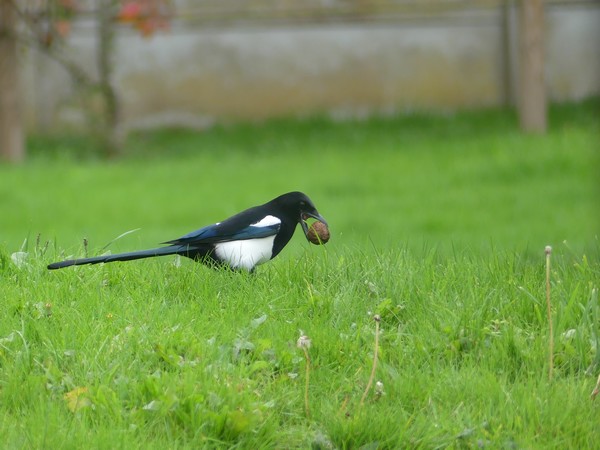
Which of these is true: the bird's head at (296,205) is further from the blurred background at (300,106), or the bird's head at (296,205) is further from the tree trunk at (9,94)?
the tree trunk at (9,94)

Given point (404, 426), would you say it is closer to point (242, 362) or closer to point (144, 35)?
point (242, 362)

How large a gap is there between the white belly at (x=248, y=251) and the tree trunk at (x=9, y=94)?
9141mm

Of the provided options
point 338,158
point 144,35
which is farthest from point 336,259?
point 144,35

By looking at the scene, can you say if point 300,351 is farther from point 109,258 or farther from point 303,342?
point 109,258

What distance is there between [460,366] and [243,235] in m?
1.10

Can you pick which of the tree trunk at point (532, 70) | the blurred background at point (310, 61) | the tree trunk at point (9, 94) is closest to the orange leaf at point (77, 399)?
the tree trunk at point (9, 94)

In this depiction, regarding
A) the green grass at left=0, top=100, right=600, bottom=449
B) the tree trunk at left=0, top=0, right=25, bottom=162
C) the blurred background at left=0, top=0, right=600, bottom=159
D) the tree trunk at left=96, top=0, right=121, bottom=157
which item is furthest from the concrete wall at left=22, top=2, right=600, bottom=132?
the green grass at left=0, top=100, right=600, bottom=449

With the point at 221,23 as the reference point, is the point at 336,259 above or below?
below

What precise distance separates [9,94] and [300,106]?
4.12m

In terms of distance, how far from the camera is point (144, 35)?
13.4m

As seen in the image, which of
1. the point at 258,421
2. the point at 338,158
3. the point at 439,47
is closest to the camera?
the point at 258,421

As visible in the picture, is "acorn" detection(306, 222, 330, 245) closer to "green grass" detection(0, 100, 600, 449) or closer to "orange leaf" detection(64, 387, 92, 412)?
"green grass" detection(0, 100, 600, 449)

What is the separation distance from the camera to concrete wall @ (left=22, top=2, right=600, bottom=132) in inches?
591

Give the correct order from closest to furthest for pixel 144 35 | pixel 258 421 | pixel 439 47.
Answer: pixel 258 421, pixel 144 35, pixel 439 47
